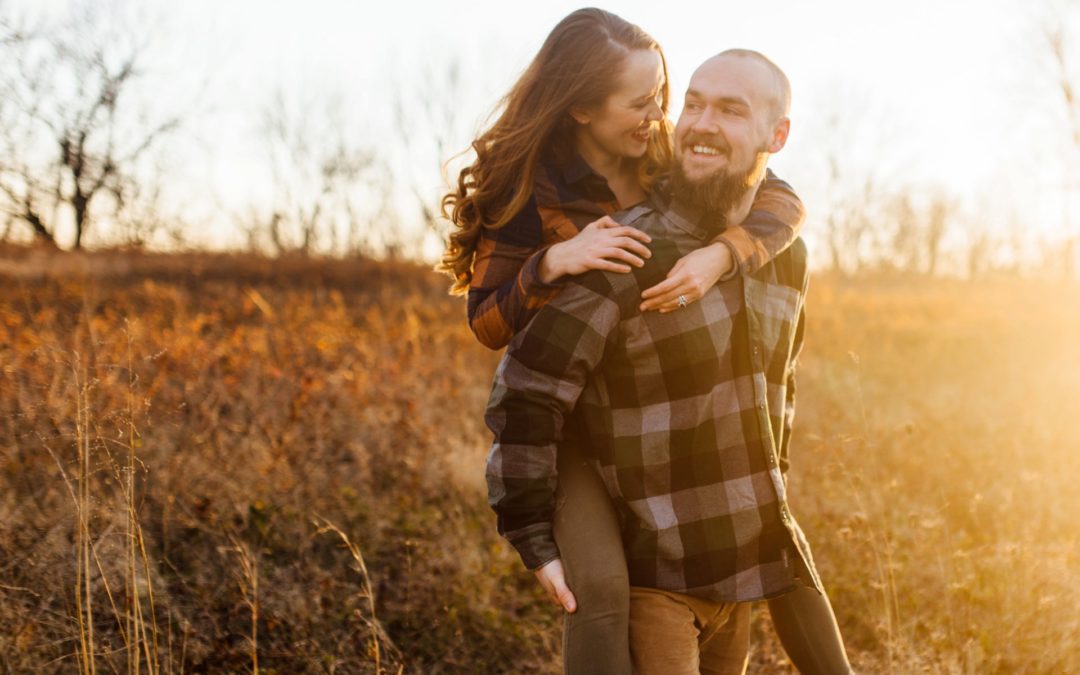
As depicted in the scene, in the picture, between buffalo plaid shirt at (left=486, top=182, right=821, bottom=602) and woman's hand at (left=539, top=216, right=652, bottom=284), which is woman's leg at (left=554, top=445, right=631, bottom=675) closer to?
buffalo plaid shirt at (left=486, top=182, right=821, bottom=602)

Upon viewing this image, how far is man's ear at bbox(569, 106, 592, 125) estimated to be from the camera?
2814mm

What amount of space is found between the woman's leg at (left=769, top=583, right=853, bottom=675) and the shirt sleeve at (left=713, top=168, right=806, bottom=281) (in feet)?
3.17

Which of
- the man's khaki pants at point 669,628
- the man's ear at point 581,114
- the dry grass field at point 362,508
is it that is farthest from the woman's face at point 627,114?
the man's khaki pants at point 669,628

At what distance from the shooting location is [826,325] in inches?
482

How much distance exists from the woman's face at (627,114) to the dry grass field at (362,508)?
3.84 feet

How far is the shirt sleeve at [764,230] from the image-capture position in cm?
230

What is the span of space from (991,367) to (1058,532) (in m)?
5.38

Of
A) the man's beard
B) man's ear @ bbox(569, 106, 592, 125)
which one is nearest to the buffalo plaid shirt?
the man's beard

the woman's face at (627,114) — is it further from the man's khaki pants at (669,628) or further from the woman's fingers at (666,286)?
the man's khaki pants at (669,628)

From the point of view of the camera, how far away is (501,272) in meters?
2.61

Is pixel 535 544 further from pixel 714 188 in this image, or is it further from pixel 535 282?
pixel 714 188

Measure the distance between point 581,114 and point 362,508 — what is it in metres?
3.27

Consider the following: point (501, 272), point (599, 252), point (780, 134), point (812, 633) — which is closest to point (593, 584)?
point (812, 633)

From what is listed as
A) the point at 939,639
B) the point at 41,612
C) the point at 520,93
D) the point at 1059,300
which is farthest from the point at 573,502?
the point at 1059,300
